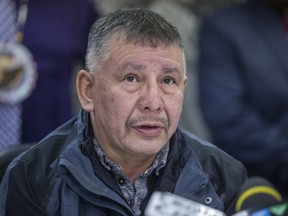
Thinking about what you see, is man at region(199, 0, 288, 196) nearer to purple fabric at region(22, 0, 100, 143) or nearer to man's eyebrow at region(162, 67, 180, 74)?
purple fabric at region(22, 0, 100, 143)

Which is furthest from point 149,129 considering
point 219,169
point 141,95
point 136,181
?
point 219,169

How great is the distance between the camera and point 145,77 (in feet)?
9.07

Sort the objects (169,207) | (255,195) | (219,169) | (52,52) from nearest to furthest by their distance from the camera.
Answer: (169,207) < (255,195) < (219,169) < (52,52)

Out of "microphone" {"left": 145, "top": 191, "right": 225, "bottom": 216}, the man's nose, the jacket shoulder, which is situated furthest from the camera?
the jacket shoulder

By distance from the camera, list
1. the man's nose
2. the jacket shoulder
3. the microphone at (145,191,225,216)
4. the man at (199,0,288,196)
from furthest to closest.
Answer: the man at (199,0,288,196) < the jacket shoulder < the man's nose < the microphone at (145,191,225,216)

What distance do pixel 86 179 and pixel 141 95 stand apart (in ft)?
1.02

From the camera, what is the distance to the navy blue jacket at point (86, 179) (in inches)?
109

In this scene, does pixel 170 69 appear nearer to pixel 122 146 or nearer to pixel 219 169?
pixel 122 146

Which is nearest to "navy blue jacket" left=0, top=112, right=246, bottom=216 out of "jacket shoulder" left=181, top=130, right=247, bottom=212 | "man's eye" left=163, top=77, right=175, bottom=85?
"jacket shoulder" left=181, top=130, right=247, bottom=212

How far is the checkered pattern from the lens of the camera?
4.19 meters

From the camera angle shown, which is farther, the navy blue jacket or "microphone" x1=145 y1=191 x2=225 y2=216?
the navy blue jacket

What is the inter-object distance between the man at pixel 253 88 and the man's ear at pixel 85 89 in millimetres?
1555

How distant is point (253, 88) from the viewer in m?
4.33

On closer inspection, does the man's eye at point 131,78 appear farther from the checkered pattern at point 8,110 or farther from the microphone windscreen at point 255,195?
the checkered pattern at point 8,110
